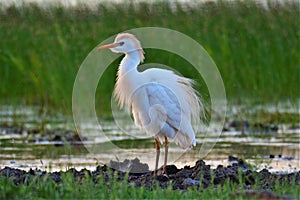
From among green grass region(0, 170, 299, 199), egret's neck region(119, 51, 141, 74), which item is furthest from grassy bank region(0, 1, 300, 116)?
green grass region(0, 170, 299, 199)

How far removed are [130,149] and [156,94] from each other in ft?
6.40

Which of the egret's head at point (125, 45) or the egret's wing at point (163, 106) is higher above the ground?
the egret's head at point (125, 45)

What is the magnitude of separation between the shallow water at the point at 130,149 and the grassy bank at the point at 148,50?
0.90 m

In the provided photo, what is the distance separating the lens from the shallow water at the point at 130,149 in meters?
8.77

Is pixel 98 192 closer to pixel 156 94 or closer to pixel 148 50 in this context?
pixel 156 94

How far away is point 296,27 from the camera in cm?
1295

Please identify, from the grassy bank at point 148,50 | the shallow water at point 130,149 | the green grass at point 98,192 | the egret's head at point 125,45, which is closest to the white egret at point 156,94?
the egret's head at point 125,45

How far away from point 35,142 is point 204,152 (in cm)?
219

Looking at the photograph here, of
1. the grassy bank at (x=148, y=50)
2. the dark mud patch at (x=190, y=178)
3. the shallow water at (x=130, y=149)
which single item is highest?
the grassy bank at (x=148, y=50)

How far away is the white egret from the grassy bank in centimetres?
391

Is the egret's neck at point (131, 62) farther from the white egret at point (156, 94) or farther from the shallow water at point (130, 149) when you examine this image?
the shallow water at point (130, 149)

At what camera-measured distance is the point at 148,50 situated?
40.4ft

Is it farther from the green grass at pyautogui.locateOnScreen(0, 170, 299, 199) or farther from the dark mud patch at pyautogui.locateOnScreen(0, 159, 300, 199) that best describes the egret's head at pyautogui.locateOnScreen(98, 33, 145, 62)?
the green grass at pyautogui.locateOnScreen(0, 170, 299, 199)

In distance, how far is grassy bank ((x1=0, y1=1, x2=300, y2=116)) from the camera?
40.1 feet
